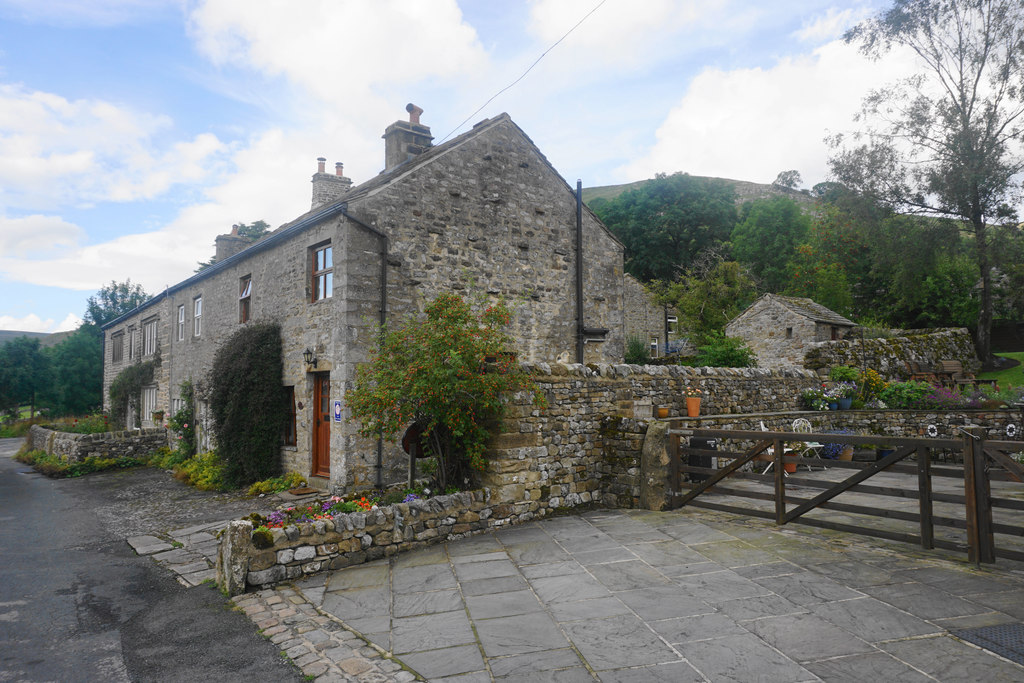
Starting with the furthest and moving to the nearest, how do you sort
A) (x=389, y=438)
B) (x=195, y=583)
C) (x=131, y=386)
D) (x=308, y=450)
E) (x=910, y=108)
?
(x=910, y=108) < (x=131, y=386) < (x=308, y=450) < (x=389, y=438) < (x=195, y=583)

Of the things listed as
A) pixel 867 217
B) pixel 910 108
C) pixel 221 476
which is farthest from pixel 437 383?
pixel 910 108

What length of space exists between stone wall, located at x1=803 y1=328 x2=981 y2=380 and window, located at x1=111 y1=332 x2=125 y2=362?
94.1ft

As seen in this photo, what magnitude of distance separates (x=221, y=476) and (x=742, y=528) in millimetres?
11795

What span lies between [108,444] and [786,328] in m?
24.9

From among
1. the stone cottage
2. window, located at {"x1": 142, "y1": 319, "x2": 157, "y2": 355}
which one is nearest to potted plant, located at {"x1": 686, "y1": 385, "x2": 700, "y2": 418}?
the stone cottage

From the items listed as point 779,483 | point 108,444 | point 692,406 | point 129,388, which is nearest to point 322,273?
point 692,406

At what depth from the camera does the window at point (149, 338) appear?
72.6ft

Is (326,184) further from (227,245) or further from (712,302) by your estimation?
(712,302)

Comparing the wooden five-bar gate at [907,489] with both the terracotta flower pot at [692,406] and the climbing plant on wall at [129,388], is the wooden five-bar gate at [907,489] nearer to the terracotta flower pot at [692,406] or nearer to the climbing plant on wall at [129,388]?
the terracotta flower pot at [692,406]

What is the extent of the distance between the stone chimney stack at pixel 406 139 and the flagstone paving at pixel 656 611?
424 inches

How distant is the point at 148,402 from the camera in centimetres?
2231

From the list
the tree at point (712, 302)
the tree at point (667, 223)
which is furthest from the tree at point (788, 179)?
the tree at point (712, 302)

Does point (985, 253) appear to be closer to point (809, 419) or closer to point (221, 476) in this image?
point (809, 419)

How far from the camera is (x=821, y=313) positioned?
74.9 ft
